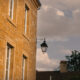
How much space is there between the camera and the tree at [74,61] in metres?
58.6

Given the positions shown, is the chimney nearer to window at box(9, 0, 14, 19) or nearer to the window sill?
window at box(9, 0, 14, 19)

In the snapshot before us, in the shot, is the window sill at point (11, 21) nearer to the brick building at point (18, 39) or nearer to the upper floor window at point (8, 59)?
the brick building at point (18, 39)

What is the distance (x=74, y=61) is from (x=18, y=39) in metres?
44.2

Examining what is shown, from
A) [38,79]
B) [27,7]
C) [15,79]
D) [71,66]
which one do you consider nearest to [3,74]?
[15,79]

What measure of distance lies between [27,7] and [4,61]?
5677 mm

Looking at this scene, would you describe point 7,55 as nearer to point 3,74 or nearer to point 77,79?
point 3,74

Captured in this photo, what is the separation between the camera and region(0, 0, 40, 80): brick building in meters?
14.4

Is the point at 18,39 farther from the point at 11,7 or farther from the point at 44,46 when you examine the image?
the point at 44,46

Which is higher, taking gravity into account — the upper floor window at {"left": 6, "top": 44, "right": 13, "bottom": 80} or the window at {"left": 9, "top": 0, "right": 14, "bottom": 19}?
the window at {"left": 9, "top": 0, "right": 14, "bottom": 19}

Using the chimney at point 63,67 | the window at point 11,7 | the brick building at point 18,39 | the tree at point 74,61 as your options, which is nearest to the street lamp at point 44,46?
the brick building at point 18,39

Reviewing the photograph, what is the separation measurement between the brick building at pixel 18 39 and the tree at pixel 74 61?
38.5 meters

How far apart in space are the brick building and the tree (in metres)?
38.5

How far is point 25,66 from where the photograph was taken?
1853 cm

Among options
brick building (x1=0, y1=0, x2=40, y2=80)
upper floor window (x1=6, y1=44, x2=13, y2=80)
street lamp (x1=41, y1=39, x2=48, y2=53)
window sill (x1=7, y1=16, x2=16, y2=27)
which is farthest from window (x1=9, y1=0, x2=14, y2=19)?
street lamp (x1=41, y1=39, x2=48, y2=53)
